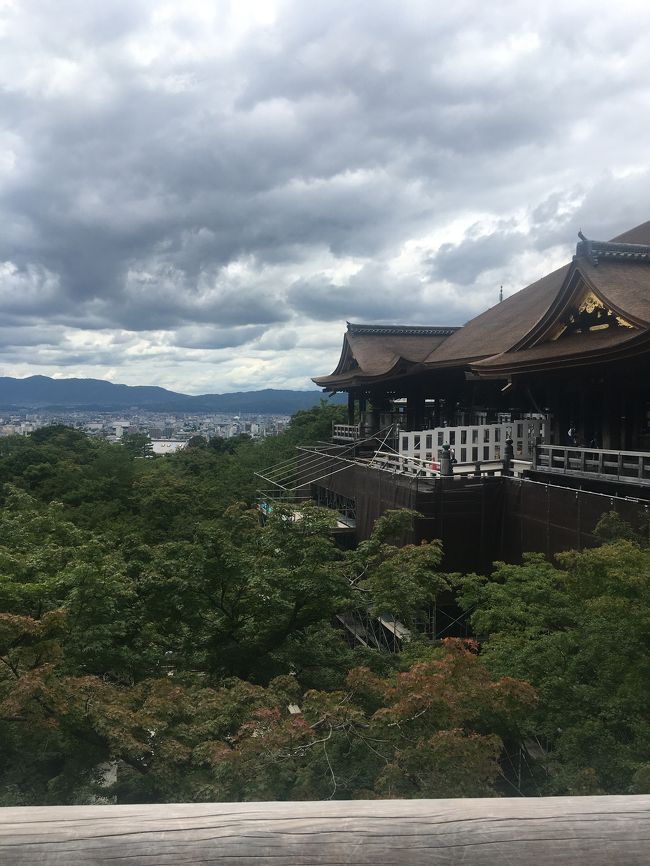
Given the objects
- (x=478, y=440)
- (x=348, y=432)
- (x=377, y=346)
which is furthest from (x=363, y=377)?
(x=478, y=440)

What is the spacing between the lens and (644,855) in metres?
1.46

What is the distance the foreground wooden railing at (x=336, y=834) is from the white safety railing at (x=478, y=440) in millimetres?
13704

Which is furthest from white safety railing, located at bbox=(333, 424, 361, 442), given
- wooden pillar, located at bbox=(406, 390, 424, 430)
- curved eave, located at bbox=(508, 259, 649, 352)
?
curved eave, located at bbox=(508, 259, 649, 352)

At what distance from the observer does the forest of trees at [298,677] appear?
4.99m

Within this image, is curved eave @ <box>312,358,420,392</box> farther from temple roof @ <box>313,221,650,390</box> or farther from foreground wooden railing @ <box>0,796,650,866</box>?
foreground wooden railing @ <box>0,796,650,866</box>

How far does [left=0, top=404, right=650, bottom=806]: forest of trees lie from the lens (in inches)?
197

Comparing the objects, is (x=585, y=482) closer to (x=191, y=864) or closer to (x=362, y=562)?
(x=362, y=562)

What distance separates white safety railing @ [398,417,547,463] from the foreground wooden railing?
13704 millimetres

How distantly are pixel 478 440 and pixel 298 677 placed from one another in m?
9.17

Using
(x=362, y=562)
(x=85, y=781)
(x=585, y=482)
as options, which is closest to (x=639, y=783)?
(x=85, y=781)

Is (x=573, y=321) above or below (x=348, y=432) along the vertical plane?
above

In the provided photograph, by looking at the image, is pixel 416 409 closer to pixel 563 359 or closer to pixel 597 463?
pixel 563 359

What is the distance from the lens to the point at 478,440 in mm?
15594

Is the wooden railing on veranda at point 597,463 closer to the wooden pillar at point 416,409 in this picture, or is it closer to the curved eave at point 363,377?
the curved eave at point 363,377
